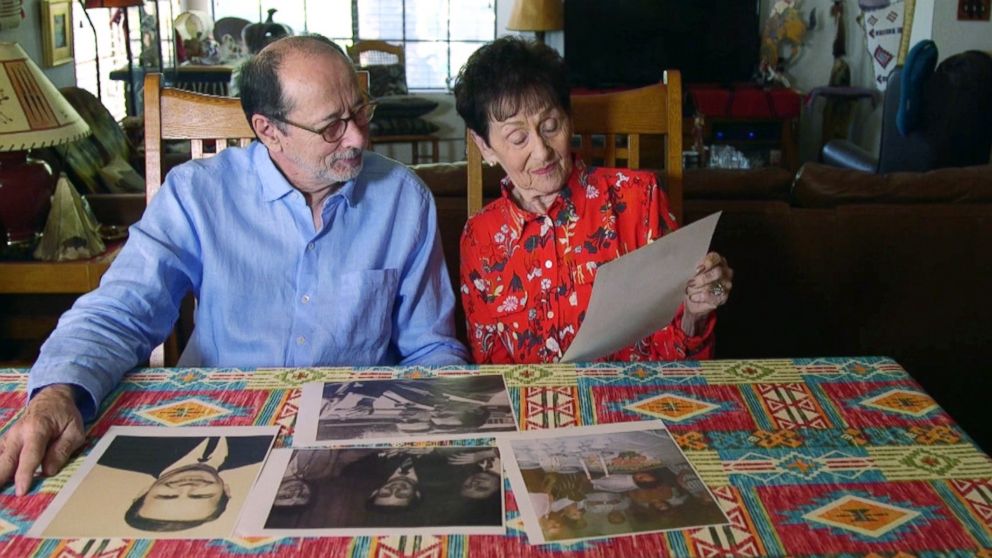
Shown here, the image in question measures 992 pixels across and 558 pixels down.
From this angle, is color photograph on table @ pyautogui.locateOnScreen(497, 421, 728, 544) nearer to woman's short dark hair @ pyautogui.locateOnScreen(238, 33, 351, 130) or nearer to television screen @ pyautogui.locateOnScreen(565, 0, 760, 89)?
woman's short dark hair @ pyautogui.locateOnScreen(238, 33, 351, 130)

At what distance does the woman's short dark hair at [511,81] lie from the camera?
1578mm

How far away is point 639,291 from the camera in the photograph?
1.31 metres

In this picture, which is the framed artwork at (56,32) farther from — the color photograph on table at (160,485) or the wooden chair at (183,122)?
the color photograph on table at (160,485)

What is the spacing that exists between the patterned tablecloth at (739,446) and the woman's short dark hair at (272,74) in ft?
1.43

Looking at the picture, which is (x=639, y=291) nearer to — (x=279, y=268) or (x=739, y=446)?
(x=739, y=446)

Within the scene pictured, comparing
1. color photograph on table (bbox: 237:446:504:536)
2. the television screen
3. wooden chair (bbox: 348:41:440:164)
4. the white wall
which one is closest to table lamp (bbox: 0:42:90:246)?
color photograph on table (bbox: 237:446:504:536)

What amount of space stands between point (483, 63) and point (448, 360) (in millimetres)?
496

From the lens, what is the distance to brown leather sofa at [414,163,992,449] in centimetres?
229

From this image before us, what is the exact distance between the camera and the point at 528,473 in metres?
0.99

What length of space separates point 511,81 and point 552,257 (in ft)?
0.98

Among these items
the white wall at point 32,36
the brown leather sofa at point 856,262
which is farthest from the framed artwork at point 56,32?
the brown leather sofa at point 856,262

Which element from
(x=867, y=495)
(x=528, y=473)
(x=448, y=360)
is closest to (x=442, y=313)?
(x=448, y=360)

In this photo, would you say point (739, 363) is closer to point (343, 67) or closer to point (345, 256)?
point (345, 256)

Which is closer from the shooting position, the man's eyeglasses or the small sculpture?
the man's eyeglasses
